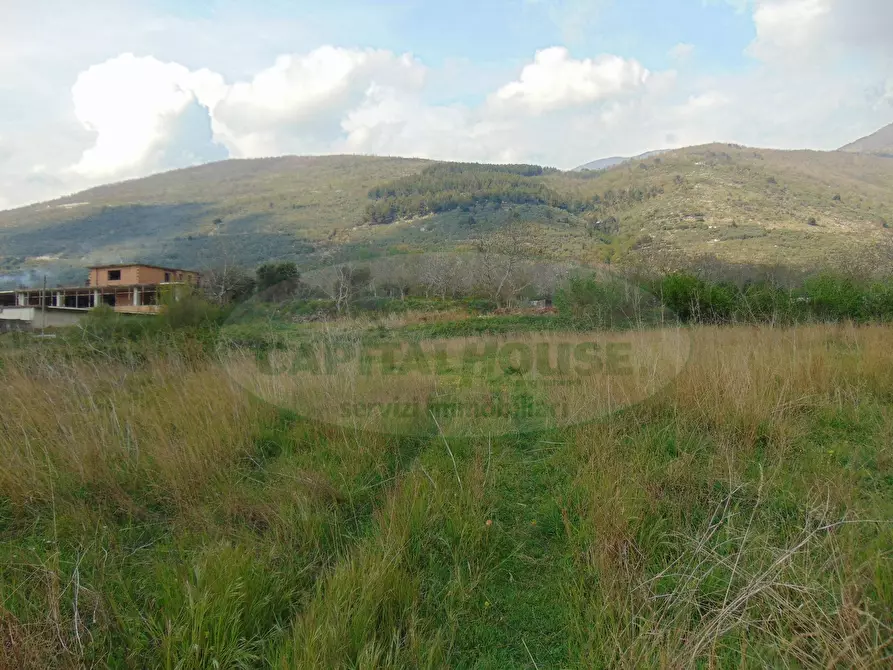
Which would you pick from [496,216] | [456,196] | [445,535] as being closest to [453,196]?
[456,196]

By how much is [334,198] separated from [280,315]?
10494 centimetres

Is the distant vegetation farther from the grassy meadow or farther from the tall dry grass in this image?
the grassy meadow

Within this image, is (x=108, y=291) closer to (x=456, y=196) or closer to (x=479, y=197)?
(x=456, y=196)

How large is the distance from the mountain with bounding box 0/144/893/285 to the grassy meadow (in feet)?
63.5

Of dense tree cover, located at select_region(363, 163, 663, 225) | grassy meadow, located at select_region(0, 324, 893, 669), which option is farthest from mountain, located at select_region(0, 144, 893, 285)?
grassy meadow, located at select_region(0, 324, 893, 669)

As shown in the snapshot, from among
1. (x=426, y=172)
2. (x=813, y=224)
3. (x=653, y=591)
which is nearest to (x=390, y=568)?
(x=653, y=591)

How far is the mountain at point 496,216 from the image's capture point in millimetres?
43625

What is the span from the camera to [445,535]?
222cm

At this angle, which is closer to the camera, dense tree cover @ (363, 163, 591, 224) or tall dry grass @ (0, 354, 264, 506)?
tall dry grass @ (0, 354, 264, 506)

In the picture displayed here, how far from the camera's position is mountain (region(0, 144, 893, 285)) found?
43625mm

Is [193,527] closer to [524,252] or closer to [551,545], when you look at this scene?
[551,545]

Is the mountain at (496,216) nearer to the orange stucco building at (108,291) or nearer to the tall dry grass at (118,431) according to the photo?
the orange stucco building at (108,291)

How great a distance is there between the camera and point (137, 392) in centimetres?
401

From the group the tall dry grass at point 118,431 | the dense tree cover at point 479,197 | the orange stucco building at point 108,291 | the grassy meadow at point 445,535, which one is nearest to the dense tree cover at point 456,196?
the dense tree cover at point 479,197
